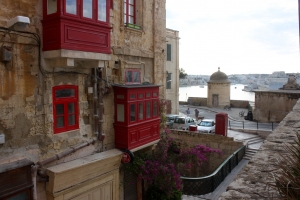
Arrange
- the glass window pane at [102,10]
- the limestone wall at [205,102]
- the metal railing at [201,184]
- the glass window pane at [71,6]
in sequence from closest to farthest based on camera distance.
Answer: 1. the glass window pane at [71,6]
2. the glass window pane at [102,10]
3. the metal railing at [201,184]
4. the limestone wall at [205,102]

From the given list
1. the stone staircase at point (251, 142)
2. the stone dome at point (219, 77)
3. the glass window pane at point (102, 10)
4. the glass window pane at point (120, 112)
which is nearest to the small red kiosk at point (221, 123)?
the stone staircase at point (251, 142)

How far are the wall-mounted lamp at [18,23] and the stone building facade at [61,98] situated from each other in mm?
105

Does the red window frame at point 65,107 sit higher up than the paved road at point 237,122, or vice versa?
the red window frame at point 65,107

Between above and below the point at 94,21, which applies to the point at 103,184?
below

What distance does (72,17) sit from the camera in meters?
6.66

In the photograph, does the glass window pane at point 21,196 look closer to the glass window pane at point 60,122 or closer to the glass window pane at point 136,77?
the glass window pane at point 60,122

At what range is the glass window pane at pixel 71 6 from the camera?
21.9ft

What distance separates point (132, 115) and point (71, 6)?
3.97m

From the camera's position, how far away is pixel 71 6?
675 centimetres

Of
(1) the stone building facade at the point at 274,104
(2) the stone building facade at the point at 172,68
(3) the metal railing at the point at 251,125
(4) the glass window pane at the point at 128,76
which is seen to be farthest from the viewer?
(2) the stone building facade at the point at 172,68

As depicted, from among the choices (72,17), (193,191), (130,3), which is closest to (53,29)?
(72,17)

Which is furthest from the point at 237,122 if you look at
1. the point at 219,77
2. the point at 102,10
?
the point at 102,10

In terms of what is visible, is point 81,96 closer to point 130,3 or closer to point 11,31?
point 11,31

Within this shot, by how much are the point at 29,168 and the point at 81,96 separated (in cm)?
253
